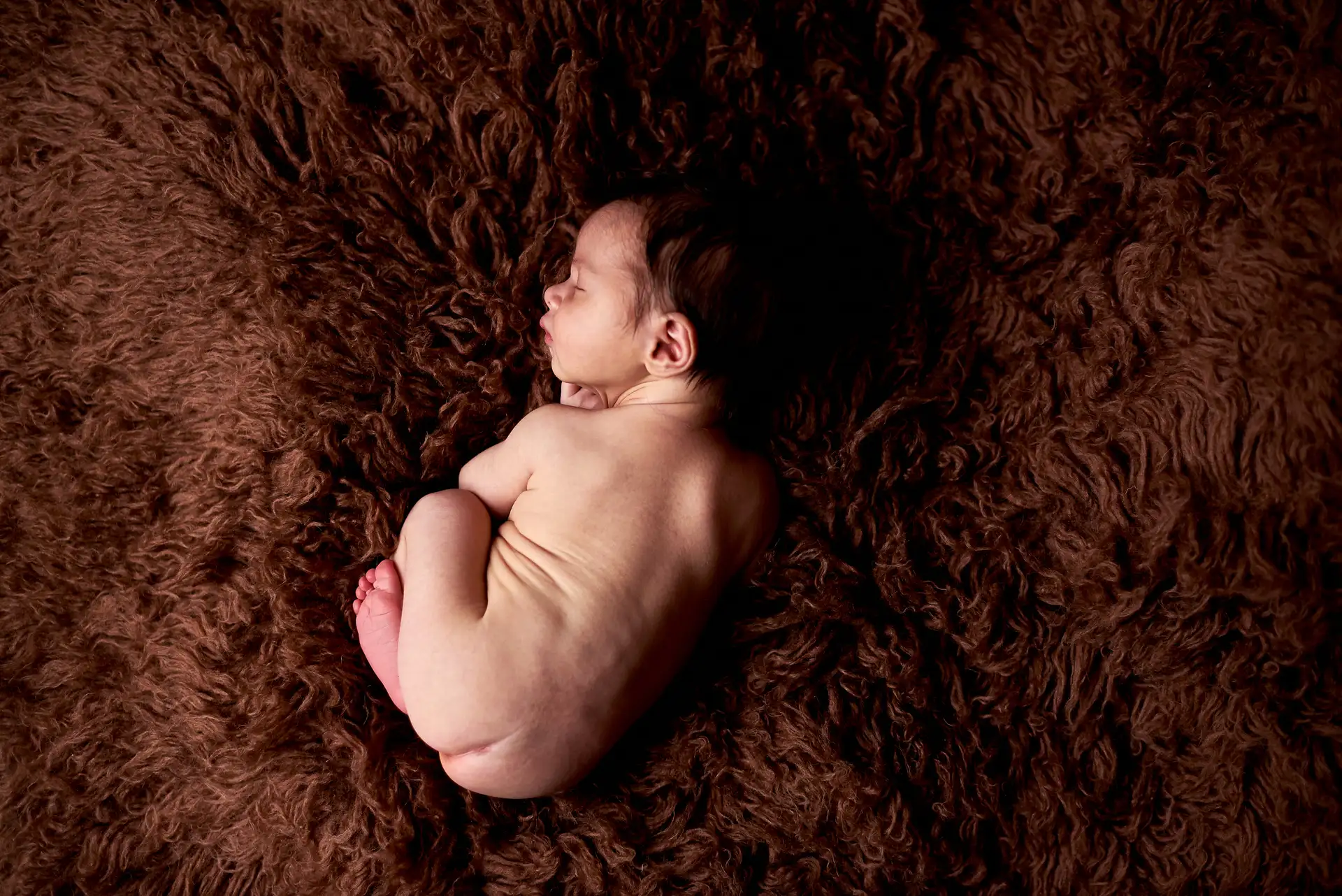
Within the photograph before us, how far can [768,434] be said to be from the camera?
3.72 ft

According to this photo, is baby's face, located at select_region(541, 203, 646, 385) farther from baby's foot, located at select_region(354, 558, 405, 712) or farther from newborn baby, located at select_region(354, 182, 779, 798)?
baby's foot, located at select_region(354, 558, 405, 712)

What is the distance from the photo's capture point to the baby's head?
3.30 ft

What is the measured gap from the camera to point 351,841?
1.00 meters

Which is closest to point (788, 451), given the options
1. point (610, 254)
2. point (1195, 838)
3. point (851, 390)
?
point (851, 390)

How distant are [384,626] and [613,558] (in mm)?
275

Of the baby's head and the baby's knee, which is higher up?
the baby's head

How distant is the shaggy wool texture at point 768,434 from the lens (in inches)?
38.0

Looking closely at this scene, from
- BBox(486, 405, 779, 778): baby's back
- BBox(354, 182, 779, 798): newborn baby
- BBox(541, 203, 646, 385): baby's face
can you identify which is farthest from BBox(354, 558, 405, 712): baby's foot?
BBox(541, 203, 646, 385): baby's face

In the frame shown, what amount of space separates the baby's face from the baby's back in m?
0.06

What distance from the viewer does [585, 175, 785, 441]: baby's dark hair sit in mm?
1005

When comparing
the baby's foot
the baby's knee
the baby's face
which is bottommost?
the baby's foot

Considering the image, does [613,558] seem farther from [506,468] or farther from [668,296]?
[668,296]

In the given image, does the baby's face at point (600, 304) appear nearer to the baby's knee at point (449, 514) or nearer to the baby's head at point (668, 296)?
the baby's head at point (668, 296)

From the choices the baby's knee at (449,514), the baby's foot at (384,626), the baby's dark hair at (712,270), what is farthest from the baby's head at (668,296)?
the baby's foot at (384,626)
